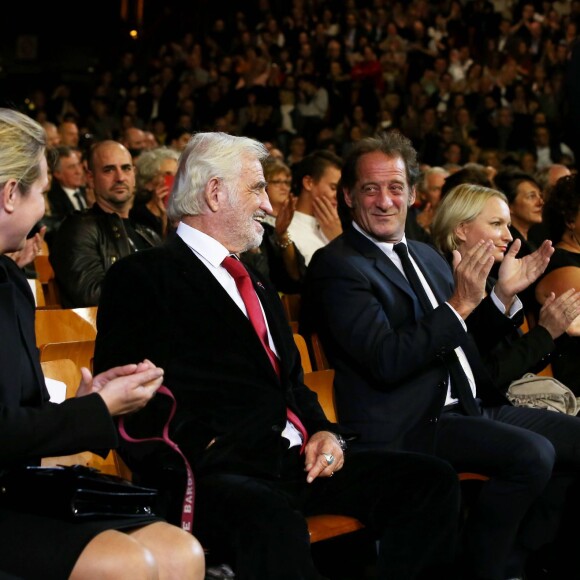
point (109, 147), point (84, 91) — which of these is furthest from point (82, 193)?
point (84, 91)

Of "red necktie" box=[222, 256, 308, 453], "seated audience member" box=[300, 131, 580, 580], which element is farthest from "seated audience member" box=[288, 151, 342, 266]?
"red necktie" box=[222, 256, 308, 453]

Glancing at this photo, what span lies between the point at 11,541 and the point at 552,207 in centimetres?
301

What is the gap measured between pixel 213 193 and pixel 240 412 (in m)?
A: 0.67

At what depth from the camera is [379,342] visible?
3.32 meters

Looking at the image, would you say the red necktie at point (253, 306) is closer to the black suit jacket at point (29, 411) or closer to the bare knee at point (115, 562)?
the black suit jacket at point (29, 411)

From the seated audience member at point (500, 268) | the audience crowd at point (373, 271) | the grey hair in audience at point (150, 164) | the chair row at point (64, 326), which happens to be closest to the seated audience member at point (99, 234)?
the audience crowd at point (373, 271)

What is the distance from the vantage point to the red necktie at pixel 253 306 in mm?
3014

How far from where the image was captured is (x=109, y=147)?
5.75 metres

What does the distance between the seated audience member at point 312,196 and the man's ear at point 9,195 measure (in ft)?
11.5

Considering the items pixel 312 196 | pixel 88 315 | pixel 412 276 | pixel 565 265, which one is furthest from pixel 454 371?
pixel 312 196

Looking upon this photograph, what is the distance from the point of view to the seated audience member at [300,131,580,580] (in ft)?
10.9

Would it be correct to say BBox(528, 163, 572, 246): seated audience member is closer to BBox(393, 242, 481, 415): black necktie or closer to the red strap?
BBox(393, 242, 481, 415): black necktie

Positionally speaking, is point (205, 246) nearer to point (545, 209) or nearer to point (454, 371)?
point (454, 371)

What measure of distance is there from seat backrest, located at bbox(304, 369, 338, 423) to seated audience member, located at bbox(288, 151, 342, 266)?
223 centimetres
